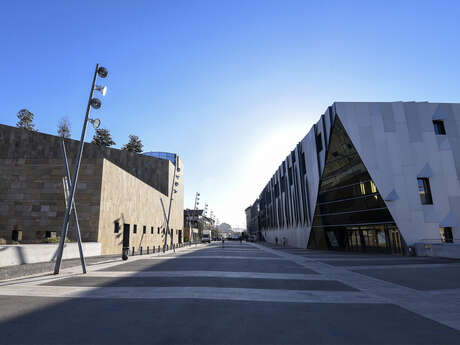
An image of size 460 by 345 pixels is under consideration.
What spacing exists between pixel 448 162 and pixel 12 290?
110 ft

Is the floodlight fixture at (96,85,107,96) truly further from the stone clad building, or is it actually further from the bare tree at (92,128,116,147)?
the bare tree at (92,128,116,147)

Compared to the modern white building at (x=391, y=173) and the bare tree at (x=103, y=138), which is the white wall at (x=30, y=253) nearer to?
the modern white building at (x=391, y=173)

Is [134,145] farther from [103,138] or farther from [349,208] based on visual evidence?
[349,208]

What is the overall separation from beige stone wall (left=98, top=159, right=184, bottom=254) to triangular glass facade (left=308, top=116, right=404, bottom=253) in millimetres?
23196

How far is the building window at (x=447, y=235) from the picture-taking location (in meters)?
23.7

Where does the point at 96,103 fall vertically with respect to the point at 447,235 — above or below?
above

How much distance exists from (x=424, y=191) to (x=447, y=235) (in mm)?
4296

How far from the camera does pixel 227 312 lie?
20.1 feet

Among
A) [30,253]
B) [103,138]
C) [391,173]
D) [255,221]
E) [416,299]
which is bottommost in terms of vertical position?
[416,299]

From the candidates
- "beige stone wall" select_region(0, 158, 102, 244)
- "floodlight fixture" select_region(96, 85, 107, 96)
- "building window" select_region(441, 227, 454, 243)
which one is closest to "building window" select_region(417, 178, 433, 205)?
"building window" select_region(441, 227, 454, 243)

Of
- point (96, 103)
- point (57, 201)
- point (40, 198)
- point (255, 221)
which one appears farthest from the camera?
point (255, 221)

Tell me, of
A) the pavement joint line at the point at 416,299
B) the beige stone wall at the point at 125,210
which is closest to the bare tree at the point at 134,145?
the beige stone wall at the point at 125,210

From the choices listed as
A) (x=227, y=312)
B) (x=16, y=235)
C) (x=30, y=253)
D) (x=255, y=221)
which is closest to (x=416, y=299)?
(x=227, y=312)

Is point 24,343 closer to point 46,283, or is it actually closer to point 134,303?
point 134,303
